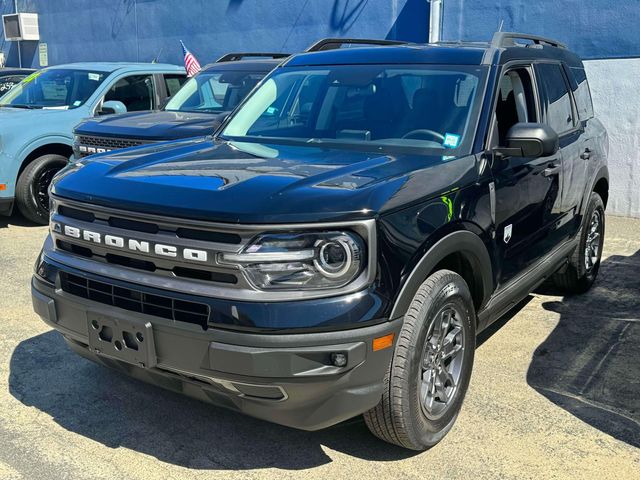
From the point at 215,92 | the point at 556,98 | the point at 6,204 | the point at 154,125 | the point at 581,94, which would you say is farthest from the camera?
the point at 215,92

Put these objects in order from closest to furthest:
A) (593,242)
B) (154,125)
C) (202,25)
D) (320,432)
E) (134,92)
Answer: (320,432)
(593,242)
(154,125)
(134,92)
(202,25)

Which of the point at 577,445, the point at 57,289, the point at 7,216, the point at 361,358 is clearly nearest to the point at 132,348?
the point at 57,289

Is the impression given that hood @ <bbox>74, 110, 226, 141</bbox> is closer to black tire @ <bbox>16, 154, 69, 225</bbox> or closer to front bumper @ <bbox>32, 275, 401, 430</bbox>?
black tire @ <bbox>16, 154, 69, 225</bbox>

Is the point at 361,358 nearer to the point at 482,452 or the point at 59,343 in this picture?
the point at 482,452

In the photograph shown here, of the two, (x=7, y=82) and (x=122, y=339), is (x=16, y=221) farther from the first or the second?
(x=122, y=339)

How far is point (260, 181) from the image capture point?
9.61ft

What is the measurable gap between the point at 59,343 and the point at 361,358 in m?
2.61

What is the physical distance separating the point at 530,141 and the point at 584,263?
2.31m

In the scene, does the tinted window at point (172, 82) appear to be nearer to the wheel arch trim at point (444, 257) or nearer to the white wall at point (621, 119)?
the white wall at point (621, 119)

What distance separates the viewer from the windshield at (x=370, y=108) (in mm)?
3736

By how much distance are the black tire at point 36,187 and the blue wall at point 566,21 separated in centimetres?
572

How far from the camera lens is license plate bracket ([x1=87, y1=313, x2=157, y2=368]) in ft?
9.16

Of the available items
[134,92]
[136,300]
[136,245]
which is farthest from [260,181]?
[134,92]

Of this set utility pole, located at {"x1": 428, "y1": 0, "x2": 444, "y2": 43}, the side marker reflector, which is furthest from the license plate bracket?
utility pole, located at {"x1": 428, "y1": 0, "x2": 444, "y2": 43}
